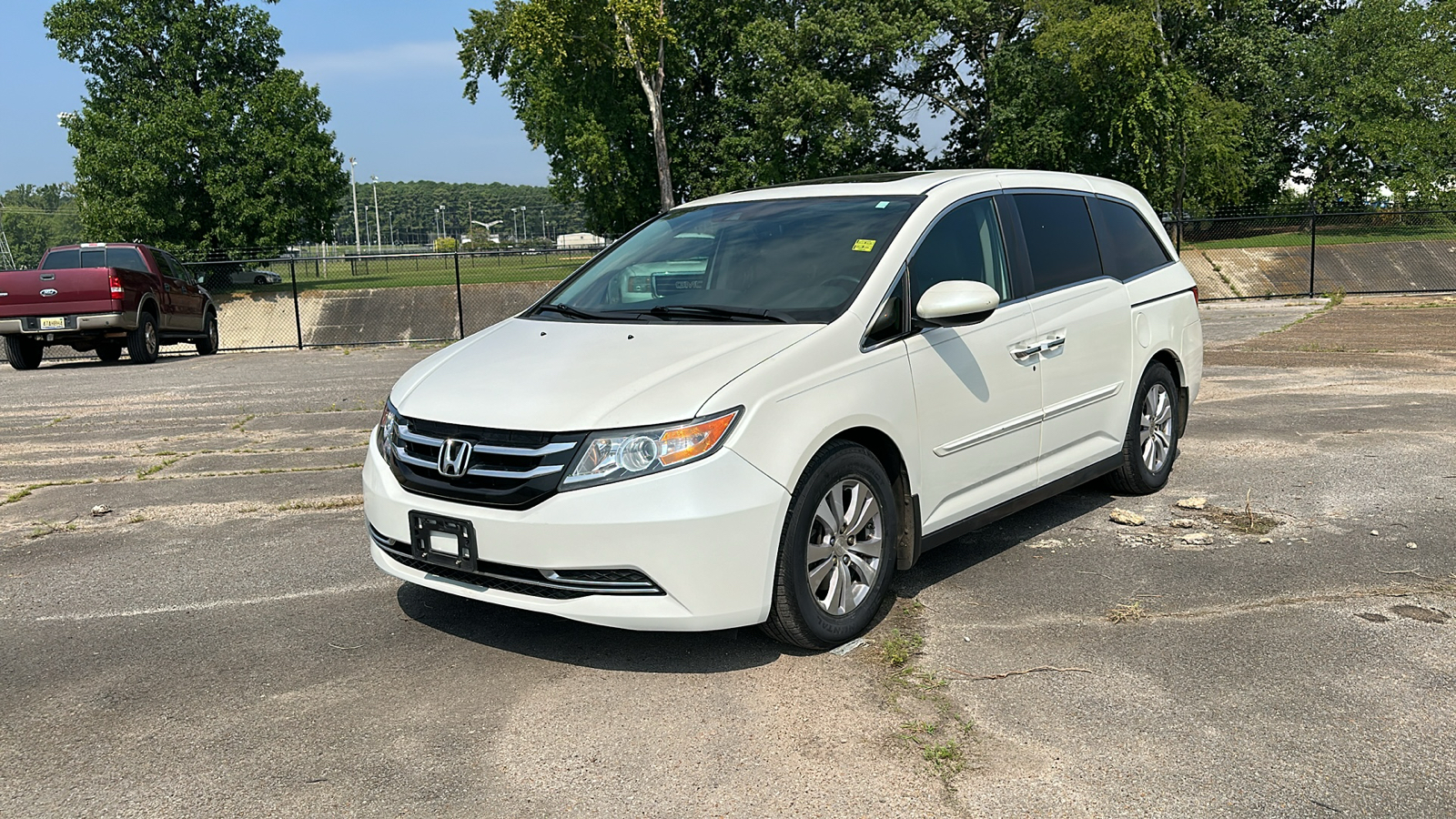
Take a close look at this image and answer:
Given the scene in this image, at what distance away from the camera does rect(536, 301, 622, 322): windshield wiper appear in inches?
197

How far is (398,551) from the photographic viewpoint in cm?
428

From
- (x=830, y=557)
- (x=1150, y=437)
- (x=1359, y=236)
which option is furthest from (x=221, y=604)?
(x=1359, y=236)

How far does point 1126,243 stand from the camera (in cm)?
640

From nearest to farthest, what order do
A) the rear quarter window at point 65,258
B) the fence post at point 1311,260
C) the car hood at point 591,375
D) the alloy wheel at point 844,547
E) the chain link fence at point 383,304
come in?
the car hood at point 591,375, the alloy wheel at point 844,547, the rear quarter window at point 65,258, the fence post at point 1311,260, the chain link fence at point 383,304

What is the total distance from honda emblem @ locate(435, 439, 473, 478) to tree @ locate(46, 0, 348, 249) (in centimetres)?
3487

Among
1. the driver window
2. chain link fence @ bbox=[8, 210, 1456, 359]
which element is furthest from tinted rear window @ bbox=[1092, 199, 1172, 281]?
chain link fence @ bbox=[8, 210, 1456, 359]

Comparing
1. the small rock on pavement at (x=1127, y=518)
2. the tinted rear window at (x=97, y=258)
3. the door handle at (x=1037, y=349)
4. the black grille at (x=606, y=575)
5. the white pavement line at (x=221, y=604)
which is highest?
the tinted rear window at (x=97, y=258)

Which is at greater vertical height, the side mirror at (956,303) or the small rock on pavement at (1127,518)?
the side mirror at (956,303)

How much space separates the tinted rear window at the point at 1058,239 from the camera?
18.1 ft

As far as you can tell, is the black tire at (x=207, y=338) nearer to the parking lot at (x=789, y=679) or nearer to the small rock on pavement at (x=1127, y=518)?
the parking lot at (x=789, y=679)

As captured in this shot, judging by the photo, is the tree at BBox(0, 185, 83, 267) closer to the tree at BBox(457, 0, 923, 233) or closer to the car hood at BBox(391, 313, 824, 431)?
the tree at BBox(457, 0, 923, 233)

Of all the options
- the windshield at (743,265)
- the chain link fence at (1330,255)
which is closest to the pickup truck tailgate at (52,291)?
the windshield at (743,265)

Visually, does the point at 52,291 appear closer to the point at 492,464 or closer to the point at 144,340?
the point at 144,340

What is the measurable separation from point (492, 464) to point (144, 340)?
15.5m
